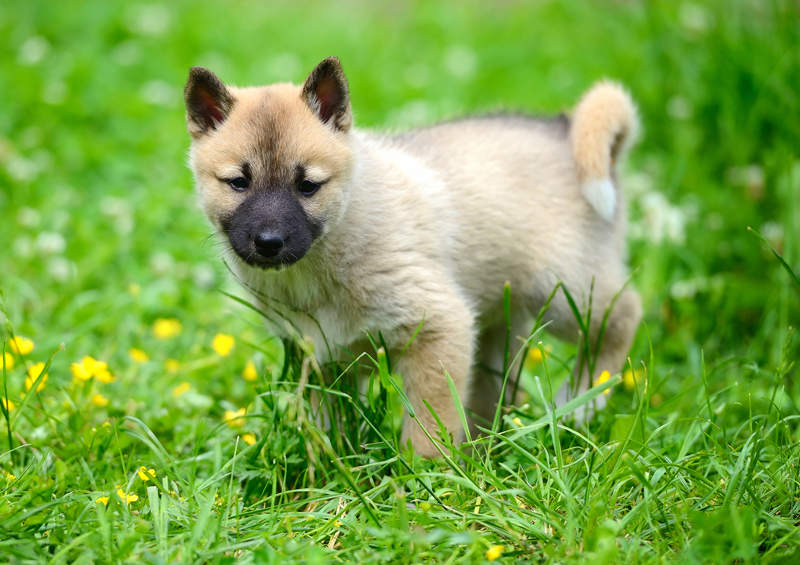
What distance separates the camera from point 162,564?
2.22 metres

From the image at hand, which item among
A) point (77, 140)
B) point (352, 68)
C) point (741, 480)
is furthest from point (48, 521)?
point (352, 68)

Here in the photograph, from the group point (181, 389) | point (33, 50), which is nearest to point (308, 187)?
point (181, 389)

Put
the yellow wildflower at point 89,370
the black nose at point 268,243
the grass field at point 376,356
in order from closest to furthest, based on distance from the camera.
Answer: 1. the grass field at point 376,356
2. the black nose at point 268,243
3. the yellow wildflower at point 89,370

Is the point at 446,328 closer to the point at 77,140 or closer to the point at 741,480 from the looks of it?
the point at 741,480

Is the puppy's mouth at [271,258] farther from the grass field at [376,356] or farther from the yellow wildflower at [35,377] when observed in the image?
the yellow wildflower at [35,377]

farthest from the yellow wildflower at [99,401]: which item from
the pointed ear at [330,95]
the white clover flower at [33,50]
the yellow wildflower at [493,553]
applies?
the white clover flower at [33,50]

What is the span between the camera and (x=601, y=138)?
382 centimetres

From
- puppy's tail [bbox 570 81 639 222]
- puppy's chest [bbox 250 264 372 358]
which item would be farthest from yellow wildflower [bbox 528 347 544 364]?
puppy's chest [bbox 250 264 372 358]

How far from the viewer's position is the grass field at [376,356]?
97.4 inches

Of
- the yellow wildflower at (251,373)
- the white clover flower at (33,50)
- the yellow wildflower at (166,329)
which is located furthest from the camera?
the white clover flower at (33,50)

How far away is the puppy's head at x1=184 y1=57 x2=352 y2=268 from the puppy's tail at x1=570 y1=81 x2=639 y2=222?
121 cm

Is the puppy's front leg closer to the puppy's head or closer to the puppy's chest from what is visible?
the puppy's chest

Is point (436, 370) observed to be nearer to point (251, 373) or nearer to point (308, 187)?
point (308, 187)

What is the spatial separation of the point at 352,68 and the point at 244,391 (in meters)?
4.45
